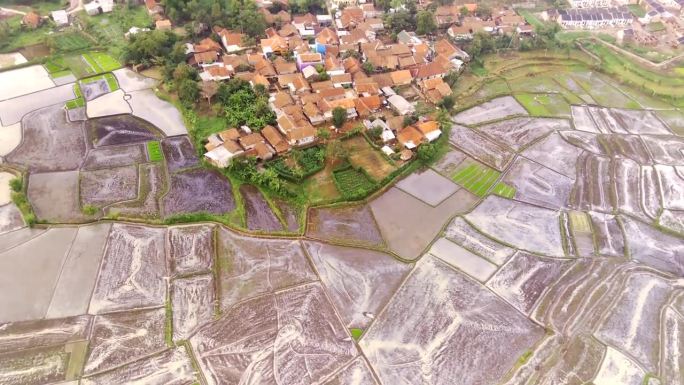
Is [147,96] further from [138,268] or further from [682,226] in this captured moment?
[682,226]

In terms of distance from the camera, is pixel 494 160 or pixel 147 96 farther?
pixel 147 96

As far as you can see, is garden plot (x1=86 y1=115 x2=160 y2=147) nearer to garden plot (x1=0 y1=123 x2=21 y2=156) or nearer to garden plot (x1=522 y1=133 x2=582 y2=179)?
garden plot (x1=0 y1=123 x2=21 y2=156)

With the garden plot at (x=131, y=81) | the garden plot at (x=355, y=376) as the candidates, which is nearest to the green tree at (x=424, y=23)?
the garden plot at (x=131, y=81)

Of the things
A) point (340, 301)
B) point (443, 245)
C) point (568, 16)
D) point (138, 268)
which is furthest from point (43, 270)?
point (568, 16)

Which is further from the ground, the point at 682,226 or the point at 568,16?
the point at 568,16

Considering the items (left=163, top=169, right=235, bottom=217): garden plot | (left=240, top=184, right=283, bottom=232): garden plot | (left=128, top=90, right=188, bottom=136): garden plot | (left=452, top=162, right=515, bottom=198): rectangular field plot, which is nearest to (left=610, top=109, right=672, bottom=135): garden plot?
(left=452, top=162, right=515, bottom=198): rectangular field plot


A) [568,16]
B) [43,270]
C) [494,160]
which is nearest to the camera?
[43,270]

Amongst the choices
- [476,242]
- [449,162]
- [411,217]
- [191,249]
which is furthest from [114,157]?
[476,242]

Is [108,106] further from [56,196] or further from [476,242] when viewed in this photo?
[476,242]
